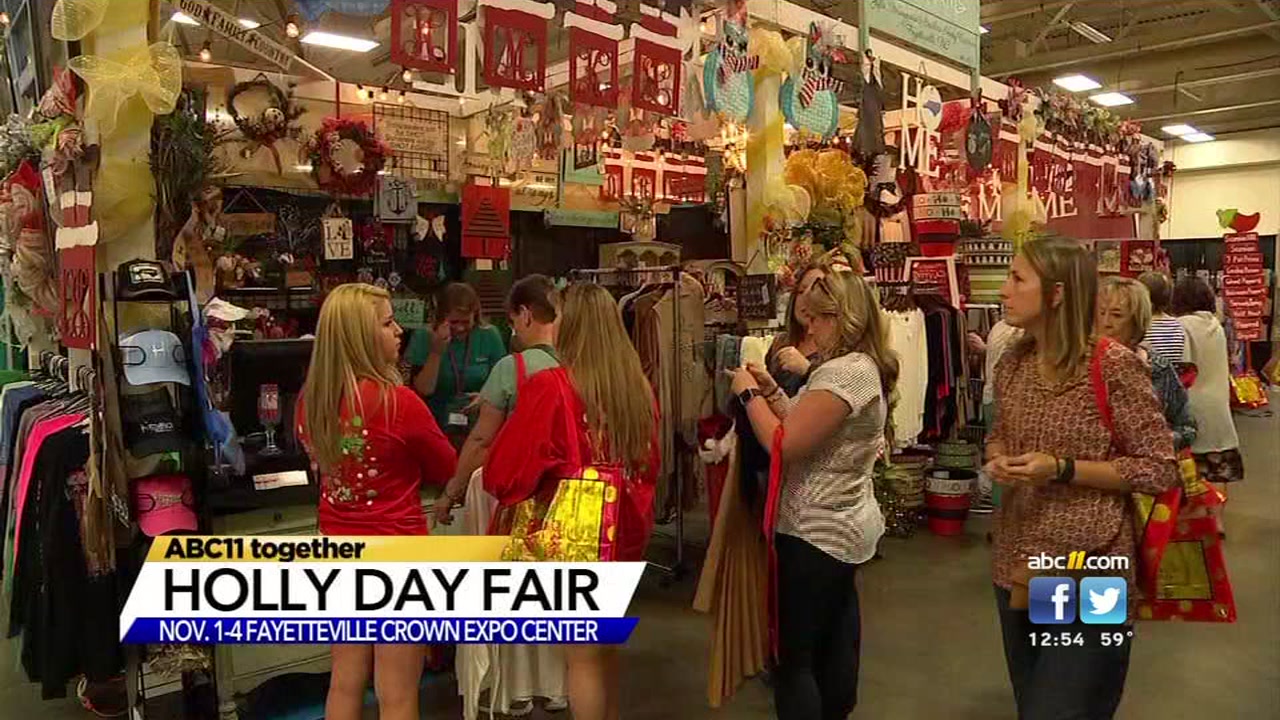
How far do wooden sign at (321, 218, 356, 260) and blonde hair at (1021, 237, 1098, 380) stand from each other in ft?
12.5

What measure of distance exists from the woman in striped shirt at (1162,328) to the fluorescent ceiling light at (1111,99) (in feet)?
31.3

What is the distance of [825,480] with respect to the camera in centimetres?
242

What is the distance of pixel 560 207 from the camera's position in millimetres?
6223

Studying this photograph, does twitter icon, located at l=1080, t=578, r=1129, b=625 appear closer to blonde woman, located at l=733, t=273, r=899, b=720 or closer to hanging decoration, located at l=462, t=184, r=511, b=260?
blonde woman, located at l=733, t=273, r=899, b=720

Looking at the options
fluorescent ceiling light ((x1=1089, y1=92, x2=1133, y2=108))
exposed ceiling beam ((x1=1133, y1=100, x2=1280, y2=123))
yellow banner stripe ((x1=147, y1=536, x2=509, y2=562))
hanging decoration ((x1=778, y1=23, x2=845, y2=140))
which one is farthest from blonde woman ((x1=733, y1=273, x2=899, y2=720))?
exposed ceiling beam ((x1=1133, y1=100, x2=1280, y2=123))

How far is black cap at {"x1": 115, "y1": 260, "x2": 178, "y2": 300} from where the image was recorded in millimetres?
2785

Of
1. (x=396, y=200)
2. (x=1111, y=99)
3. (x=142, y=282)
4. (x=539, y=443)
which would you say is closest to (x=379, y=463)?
(x=539, y=443)

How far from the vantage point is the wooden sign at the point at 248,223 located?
4707mm

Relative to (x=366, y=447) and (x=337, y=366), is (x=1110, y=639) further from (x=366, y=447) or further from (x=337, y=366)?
(x=337, y=366)

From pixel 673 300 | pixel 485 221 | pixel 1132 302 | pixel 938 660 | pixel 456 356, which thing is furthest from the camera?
pixel 485 221

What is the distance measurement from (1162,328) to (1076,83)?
8867 millimetres

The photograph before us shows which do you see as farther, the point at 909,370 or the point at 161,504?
the point at 909,370

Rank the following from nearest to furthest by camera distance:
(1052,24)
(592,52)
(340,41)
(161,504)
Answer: (161,504) < (592,52) < (340,41) < (1052,24)

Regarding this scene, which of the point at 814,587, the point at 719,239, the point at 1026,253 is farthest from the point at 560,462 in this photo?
the point at 719,239
